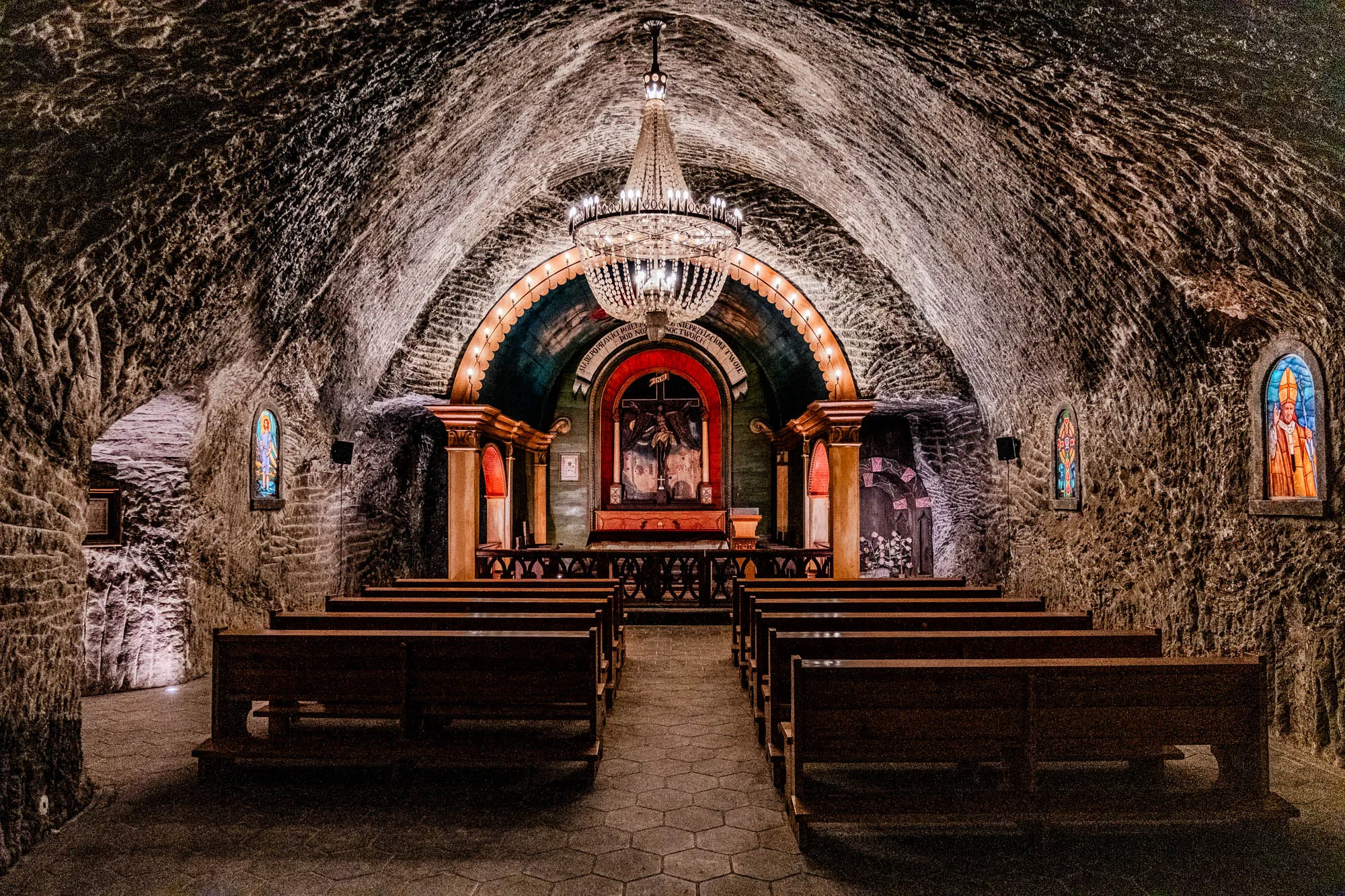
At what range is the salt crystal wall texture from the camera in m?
3.84

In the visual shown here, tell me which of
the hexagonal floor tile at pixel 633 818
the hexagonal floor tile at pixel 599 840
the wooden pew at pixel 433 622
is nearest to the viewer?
the hexagonal floor tile at pixel 599 840

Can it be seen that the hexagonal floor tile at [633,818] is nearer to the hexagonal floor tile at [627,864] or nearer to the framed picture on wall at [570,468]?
the hexagonal floor tile at [627,864]

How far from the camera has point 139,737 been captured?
17.0ft

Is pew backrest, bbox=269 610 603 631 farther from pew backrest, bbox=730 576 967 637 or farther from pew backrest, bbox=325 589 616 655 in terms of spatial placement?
pew backrest, bbox=730 576 967 637

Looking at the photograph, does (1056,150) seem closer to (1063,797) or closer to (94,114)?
(1063,797)

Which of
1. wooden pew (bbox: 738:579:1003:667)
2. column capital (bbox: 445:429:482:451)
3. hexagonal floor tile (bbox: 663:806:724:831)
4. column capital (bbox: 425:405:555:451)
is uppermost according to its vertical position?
column capital (bbox: 425:405:555:451)

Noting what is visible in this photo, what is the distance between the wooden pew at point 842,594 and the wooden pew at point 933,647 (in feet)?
6.00

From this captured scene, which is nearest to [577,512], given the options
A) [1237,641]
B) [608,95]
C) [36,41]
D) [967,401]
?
[967,401]

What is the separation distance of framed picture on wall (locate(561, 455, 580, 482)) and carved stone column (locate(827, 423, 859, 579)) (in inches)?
234

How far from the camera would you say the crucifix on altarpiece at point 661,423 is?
1580cm

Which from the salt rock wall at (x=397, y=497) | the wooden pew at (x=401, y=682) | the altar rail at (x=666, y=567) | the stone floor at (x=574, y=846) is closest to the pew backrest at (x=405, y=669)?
the wooden pew at (x=401, y=682)

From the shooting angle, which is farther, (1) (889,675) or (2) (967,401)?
(2) (967,401)

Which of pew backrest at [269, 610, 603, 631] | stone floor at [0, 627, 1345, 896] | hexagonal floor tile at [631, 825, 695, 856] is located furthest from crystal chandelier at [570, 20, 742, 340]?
hexagonal floor tile at [631, 825, 695, 856]

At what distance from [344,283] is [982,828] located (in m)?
6.93
